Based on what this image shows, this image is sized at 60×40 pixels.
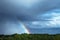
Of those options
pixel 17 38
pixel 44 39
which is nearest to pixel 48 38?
pixel 44 39

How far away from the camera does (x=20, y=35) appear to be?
56.5 metres

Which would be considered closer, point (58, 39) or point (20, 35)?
point (58, 39)

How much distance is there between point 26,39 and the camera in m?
53.3

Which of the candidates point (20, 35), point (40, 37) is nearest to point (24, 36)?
point (20, 35)

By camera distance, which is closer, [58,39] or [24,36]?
[58,39]

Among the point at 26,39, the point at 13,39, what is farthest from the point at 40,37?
the point at 13,39

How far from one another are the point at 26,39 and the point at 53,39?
815 centimetres

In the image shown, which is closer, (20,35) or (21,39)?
(21,39)

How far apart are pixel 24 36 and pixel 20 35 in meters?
1.34

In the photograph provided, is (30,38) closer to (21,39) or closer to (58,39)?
(21,39)

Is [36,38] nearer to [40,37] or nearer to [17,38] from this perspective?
[40,37]

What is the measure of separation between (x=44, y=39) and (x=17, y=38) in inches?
327

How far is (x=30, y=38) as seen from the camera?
184 ft

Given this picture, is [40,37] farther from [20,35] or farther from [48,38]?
[20,35]
